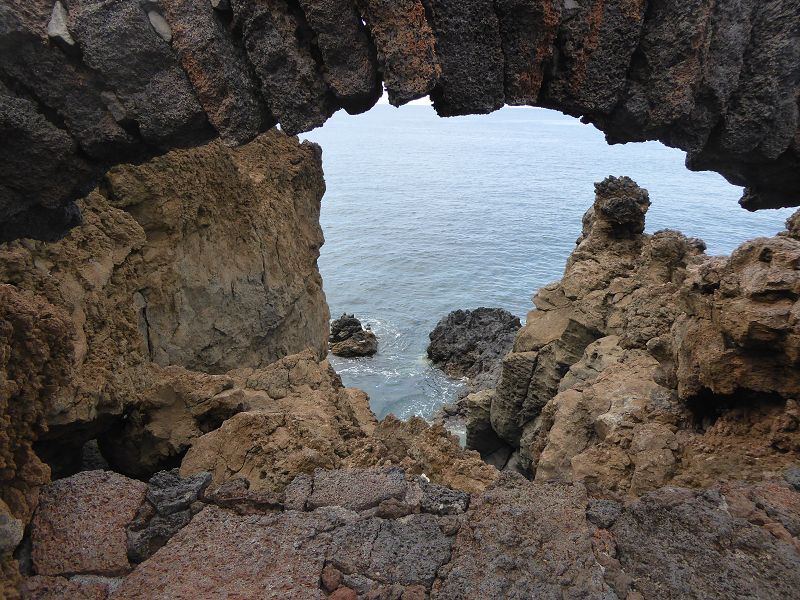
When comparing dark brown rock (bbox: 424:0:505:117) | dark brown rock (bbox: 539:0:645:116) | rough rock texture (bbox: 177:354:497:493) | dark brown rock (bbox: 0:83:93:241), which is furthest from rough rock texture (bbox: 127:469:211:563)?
dark brown rock (bbox: 539:0:645:116)

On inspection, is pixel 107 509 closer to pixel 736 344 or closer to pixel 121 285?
pixel 121 285

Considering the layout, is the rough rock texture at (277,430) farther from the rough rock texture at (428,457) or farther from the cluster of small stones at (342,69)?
the cluster of small stones at (342,69)

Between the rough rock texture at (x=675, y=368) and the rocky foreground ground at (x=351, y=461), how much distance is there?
24 millimetres

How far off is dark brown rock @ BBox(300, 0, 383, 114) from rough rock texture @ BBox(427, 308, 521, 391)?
61.1 feet

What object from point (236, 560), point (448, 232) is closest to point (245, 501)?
point (236, 560)

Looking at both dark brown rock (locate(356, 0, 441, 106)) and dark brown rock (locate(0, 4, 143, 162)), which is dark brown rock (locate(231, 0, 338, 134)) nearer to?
dark brown rock (locate(356, 0, 441, 106))

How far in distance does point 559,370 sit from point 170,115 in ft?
29.6

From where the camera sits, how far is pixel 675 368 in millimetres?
6148

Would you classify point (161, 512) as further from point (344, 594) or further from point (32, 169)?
point (32, 169)

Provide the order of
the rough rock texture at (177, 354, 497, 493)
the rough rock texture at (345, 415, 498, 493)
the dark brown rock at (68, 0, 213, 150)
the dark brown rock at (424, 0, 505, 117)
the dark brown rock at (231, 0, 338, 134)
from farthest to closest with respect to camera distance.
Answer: the rough rock texture at (345, 415, 498, 493), the rough rock texture at (177, 354, 497, 493), the dark brown rock at (424, 0, 505, 117), the dark brown rock at (231, 0, 338, 134), the dark brown rock at (68, 0, 213, 150)

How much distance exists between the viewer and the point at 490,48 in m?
3.93

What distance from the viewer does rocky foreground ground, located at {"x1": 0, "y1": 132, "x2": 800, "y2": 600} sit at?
3.44 meters

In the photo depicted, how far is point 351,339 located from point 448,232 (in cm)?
1980

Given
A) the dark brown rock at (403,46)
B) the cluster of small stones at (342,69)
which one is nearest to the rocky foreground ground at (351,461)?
the cluster of small stones at (342,69)
